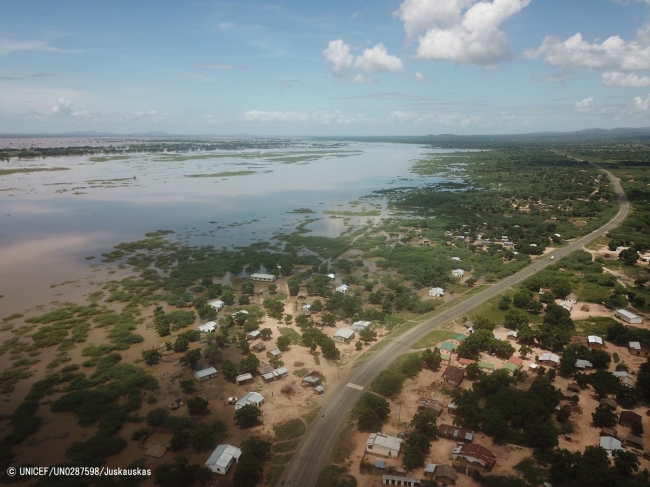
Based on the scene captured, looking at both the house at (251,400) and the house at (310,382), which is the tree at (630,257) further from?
the house at (251,400)

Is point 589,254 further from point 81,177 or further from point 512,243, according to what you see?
point 81,177

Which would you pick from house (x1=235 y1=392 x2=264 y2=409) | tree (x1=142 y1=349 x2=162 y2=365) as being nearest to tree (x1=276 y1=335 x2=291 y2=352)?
house (x1=235 y1=392 x2=264 y2=409)

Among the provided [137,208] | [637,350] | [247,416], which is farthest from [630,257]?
[137,208]

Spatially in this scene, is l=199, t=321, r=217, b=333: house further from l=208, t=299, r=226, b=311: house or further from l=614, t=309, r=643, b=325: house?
l=614, t=309, r=643, b=325: house

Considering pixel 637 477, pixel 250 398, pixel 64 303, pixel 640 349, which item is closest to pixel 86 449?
pixel 250 398

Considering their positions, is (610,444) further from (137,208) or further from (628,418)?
(137,208)

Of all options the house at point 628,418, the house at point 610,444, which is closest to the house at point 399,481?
the house at point 610,444

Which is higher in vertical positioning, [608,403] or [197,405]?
[197,405]
